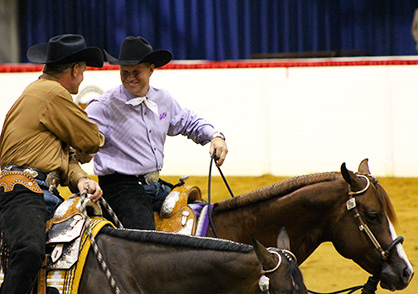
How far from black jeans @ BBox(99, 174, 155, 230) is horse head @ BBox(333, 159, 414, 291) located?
984 mm

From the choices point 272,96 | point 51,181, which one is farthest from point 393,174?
point 51,181

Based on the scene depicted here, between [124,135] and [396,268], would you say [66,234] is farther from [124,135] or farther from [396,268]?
[396,268]

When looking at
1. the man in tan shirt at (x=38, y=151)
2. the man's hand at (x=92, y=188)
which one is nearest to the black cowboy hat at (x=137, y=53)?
the man in tan shirt at (x=38, y=151)

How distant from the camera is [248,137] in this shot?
8.85 m

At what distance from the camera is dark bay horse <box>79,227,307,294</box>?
2.27 m

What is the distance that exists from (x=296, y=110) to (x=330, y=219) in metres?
5.38

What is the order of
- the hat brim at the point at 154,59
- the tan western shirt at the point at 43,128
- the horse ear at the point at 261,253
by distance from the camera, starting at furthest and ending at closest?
the hat brim at the point at 154,59 < the tan western shirt at the point at 43,128 < the horse ear at the point at 261,253

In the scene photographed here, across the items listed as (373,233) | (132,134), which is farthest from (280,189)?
(132,134)

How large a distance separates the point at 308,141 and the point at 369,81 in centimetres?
108

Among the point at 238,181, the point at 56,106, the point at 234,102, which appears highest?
the point at 56,106

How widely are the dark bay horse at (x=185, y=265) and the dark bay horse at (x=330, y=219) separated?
937 mm

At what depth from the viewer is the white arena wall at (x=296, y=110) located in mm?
8648

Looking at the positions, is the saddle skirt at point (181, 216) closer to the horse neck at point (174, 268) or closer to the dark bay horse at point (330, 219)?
the dark bay horse at point (330, 219)

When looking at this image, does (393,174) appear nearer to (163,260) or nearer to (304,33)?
(304,33)
